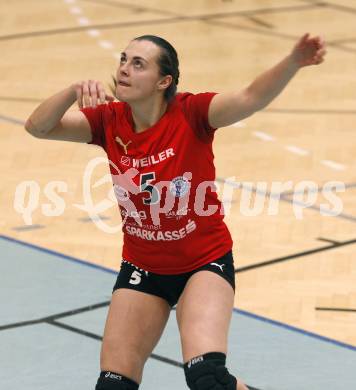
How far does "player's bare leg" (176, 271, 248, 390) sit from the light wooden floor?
1.96 m

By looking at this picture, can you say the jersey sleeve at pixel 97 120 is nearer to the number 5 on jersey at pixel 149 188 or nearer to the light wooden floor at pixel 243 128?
the number 5 on jersey at pixel 149 188

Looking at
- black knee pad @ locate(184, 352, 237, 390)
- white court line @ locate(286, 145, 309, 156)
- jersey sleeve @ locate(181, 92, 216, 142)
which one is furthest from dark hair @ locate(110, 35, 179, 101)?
white court line @ locate(286, 145, 309, 156)

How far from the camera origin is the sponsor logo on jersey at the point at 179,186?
233 inches

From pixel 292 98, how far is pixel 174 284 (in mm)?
7433

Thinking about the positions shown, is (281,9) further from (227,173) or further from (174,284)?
(174,284)

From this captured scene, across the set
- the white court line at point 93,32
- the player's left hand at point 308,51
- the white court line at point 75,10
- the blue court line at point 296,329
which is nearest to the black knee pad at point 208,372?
the player's left hand at point 308,51

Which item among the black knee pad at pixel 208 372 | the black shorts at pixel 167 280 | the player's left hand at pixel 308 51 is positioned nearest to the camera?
the player's left hand at pixel 308 51

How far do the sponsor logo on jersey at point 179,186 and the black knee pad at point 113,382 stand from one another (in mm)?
890

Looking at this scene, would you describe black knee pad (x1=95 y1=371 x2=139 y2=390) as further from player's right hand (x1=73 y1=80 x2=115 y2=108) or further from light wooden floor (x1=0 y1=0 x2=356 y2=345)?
light wooden floor (x1=0 y1=0 x2=356 y2=345)

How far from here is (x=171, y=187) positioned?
593 cm

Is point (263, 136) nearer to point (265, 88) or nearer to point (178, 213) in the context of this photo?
point (178, 213)

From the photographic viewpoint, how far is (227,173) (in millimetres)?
10922

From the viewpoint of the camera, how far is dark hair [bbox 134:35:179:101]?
5.99 metres

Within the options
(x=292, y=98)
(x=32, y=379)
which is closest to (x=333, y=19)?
(x=292, y=98)
